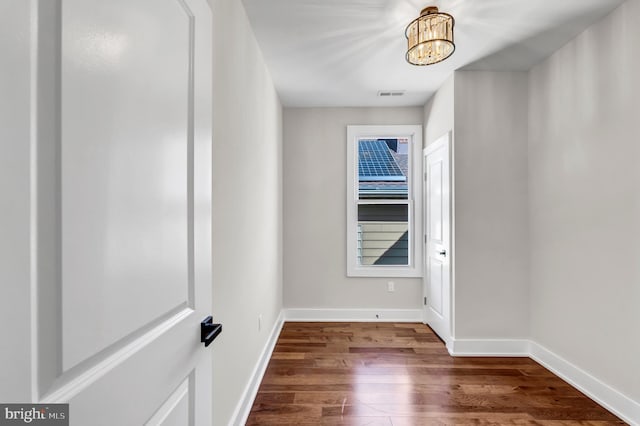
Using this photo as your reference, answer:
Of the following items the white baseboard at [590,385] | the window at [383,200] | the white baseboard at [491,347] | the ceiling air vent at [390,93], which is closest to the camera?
the white baseboard at [590,385]

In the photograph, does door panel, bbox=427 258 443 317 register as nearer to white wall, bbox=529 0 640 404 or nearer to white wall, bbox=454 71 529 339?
white wall, bbox=454 71 529 339

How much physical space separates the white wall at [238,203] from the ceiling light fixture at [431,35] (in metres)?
1.12

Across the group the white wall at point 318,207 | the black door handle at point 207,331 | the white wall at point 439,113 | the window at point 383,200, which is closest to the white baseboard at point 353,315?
the white wall at point 318,207

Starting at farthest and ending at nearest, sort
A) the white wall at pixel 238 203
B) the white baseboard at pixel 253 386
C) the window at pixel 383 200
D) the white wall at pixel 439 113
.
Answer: the window at pixel 383 200 → the white wall at pixel 439 113 → the white baseboard at pixel 253 386 → the white wall at pixel 238 203

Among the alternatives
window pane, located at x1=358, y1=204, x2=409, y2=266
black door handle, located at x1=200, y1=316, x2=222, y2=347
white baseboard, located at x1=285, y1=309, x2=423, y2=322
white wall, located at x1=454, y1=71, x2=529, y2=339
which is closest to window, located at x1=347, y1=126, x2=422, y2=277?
window pane, located at x1=358, y1=204, x2=409, y2=266

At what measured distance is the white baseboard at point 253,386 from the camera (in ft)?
6.30

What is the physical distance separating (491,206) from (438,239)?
2.15 feet

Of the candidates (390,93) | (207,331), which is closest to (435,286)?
(390,93)

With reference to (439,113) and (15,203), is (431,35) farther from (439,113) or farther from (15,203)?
(15,203)

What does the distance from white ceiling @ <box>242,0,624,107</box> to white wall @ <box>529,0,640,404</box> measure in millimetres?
273

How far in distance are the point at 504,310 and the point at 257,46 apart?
3126 mm

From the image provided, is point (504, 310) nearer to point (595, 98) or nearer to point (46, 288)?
point (595, 98)

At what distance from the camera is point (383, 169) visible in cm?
417

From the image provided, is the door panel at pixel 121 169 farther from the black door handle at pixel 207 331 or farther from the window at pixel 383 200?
the window at pixel 383 200
